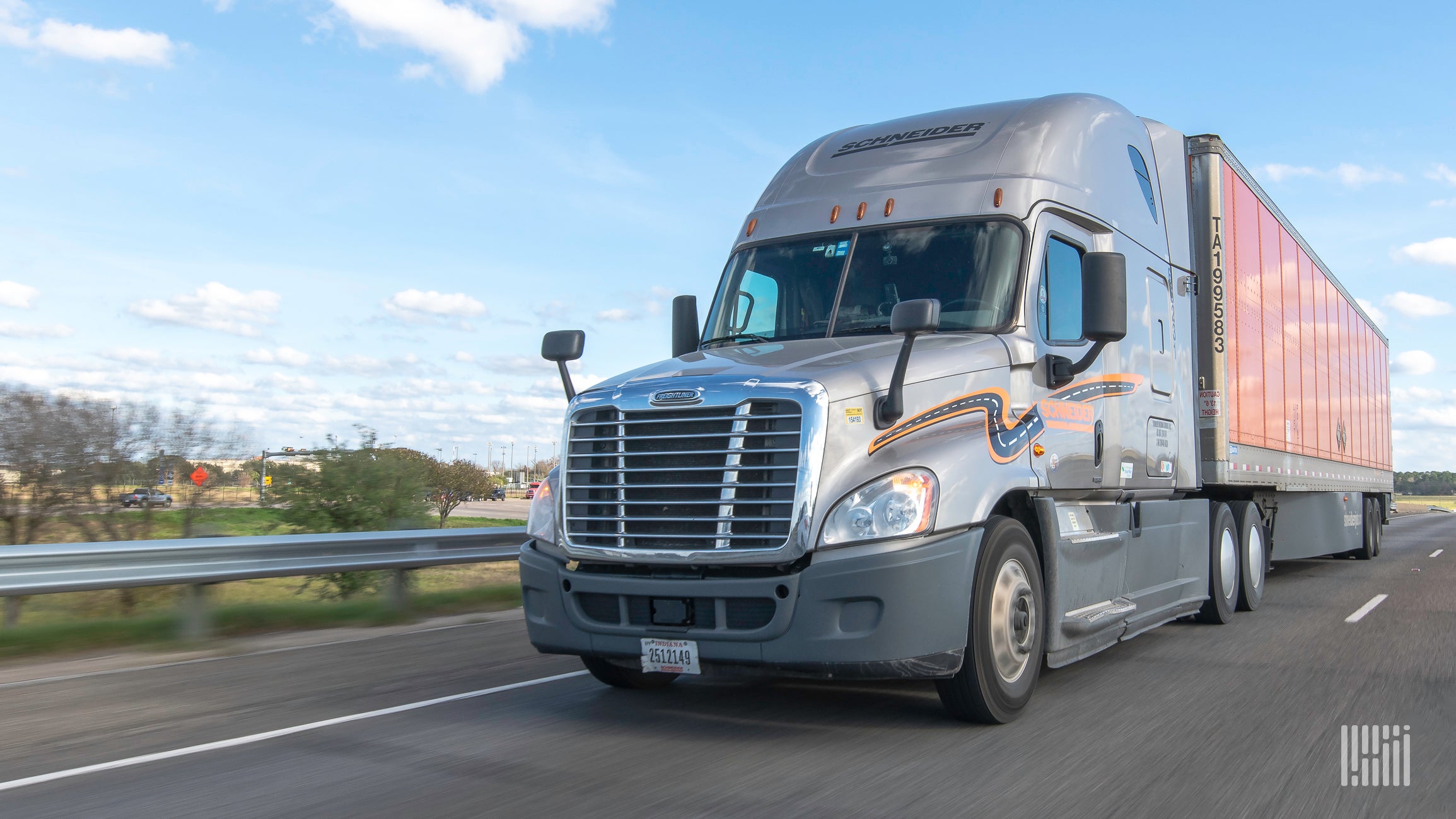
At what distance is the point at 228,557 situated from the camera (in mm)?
9258

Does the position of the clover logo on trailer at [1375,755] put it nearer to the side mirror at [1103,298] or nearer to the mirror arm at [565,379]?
the side mirror at [1103,298]

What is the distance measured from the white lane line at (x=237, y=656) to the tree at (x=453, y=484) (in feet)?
24.2

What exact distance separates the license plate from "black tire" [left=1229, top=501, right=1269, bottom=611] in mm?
7248

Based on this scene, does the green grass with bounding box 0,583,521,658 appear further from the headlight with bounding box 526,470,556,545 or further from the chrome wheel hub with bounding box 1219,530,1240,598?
the chrome wheel hub with bounding box 1219,530,1240,598

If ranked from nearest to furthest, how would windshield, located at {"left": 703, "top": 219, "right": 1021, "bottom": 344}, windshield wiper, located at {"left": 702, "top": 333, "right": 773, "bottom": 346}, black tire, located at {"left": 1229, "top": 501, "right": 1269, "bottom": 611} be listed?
windshield, located at {"left": 703, "top": 219, "right": 1021, "bottom": 344} → windshield wiper, located at {"left": 702, "top": 333, "right": 773, "bottom": 346} → black tire, located at {"left": 1229, "top": 501, "right": 1269, "bottom": 611}

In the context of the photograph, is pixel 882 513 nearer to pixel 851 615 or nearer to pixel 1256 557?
pixel 851 615

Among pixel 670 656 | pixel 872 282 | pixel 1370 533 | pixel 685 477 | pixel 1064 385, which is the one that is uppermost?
pixel 872 282

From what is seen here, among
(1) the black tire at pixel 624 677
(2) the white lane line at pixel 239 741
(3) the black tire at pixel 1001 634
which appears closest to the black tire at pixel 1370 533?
(3) the black tire at pixel 1001 634

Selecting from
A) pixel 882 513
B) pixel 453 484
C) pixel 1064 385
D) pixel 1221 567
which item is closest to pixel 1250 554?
pixel 1221 567

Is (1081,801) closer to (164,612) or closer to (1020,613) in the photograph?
(1020,613)

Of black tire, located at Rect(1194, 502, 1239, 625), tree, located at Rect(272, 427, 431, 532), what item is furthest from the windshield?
tree, located at Rect(272, 427, 431, 532)

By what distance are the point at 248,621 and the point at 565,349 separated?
4925 millimetres

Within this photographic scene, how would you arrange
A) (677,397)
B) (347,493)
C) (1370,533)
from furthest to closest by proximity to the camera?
(1370,533), (347,493), (677,397)

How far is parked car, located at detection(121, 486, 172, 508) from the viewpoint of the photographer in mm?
16547
